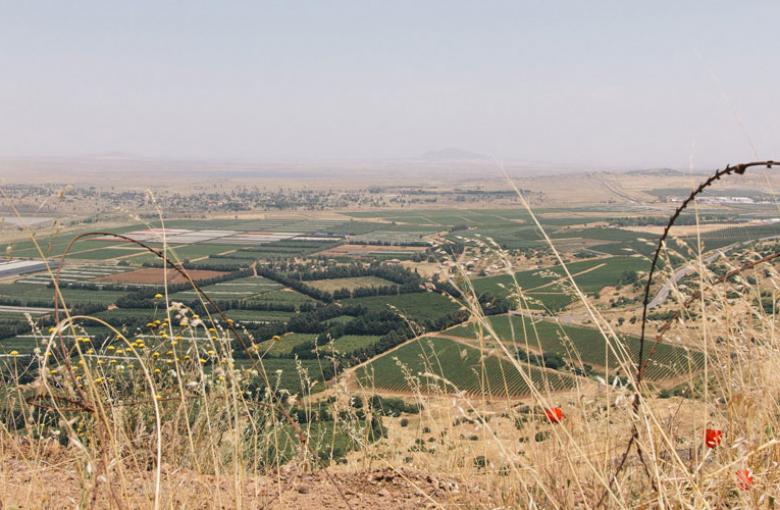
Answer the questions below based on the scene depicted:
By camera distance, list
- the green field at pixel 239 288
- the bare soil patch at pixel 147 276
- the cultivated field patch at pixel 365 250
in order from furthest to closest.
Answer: the cultivated field patch at pixel 365 250
the bare soil patch at pixel 147 276
the green field at pixel 239 288

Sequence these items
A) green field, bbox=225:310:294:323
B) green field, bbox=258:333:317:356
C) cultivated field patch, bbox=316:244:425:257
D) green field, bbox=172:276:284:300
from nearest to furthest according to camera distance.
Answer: green field, bbox=258:333:317:356 → green field, bbox=225:310:294:323 → green field, bbox=172:276:284:300 → cultivated field patch, bbox=316:244:425:257

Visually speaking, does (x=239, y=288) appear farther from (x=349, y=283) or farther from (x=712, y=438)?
(x=712, y=438)

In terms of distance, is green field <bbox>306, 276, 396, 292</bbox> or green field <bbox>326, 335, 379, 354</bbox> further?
green field <bbox>306, 276, 396, 292</bbox>

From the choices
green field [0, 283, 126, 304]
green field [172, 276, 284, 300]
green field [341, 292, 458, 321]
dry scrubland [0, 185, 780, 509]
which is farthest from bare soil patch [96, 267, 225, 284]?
dry scrubland [0, 185, 780, 509]

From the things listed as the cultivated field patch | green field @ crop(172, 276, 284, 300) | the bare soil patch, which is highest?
the cultivated field patch

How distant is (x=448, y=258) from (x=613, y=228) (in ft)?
268

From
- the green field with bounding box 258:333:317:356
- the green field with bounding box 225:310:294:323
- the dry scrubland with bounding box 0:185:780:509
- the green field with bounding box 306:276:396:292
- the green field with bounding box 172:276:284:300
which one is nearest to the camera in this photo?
the dry scrubland with bounding box 0:185:780:509

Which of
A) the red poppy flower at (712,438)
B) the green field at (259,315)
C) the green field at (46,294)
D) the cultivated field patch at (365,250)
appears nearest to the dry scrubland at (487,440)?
the red poppy flower at (712,438)

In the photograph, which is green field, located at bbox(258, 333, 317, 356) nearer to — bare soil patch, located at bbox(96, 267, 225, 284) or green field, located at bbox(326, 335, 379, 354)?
green field, located at bbox(326, 335, 379, 354)

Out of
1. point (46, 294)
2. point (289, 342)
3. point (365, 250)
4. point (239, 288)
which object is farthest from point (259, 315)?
point (365, 250)

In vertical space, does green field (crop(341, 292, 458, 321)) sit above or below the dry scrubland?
below

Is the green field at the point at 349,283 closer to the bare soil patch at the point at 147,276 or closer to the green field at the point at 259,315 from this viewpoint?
the green field at the point at 259,315

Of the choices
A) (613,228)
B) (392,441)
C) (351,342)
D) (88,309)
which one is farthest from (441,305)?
(613,228)

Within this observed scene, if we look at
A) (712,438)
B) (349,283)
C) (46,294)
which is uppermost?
(712,438)
